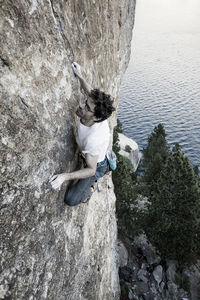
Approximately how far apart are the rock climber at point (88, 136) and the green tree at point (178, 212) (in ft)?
45.4

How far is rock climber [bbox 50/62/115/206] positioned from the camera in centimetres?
509

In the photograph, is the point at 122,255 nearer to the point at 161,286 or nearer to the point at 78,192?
the point at 161,286

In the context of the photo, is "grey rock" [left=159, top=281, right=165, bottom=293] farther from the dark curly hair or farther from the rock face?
the dark curly hair

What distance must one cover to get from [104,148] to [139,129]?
46.9m

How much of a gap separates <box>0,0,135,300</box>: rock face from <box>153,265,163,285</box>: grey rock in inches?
608

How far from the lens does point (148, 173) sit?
94.8ft

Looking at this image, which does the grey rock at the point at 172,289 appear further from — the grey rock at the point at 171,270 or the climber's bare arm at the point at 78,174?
the climber's bare arm at the point at 78,174

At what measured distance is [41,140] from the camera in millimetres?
4641

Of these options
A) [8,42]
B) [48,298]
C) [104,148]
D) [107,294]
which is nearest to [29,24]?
[8,42]

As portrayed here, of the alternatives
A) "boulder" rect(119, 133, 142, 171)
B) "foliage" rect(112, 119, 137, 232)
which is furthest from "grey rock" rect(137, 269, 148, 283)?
"boulder" rect(119, 133, 142, 171)

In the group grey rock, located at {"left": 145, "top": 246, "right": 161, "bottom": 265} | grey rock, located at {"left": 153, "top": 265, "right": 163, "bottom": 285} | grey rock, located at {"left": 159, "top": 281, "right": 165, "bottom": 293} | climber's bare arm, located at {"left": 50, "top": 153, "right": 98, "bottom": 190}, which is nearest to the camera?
climber's bare arm, located at {"left": 50, "top": 153, "right": 98, "bottom": 190}

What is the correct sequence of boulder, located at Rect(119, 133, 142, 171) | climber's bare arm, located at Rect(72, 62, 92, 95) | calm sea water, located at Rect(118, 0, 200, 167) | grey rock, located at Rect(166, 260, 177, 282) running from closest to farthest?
climber's bare arm, located at Rect(72, 62, 92, 95)
grey rock, located at Rect(166, 260, 177, 282)
boulder, located at Rect(119, 133, 142, 171)
calm sea water, located at Rect(118, 0, 200, 167)

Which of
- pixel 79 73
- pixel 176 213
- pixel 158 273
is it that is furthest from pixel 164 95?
pixel 79 73

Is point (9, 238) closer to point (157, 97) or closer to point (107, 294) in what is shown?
point (107, 294)
